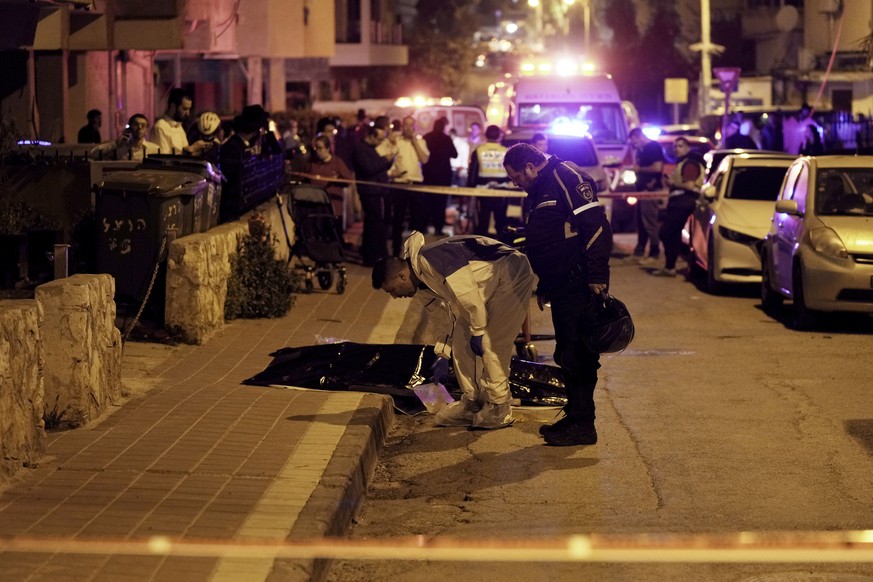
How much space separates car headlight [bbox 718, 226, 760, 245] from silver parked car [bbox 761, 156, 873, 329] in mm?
1345

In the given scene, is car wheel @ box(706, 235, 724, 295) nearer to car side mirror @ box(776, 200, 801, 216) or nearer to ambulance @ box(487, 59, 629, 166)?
car side mirror @ box(776, 200, 801, 216)

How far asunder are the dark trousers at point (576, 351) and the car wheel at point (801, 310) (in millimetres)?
5836

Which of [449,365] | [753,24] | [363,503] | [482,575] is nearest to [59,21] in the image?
[449,365]

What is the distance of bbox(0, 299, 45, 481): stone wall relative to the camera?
709cm

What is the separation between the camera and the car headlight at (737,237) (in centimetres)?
1773

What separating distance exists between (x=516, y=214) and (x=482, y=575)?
1540 cm

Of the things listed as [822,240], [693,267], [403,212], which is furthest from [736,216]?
[403,212]

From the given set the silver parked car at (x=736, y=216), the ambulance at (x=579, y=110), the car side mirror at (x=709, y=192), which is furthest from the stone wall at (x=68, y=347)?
the ambulance at (x=579, y=110)

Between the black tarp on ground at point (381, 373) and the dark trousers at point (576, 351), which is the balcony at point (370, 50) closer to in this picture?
the black tarp on ground at point (381, 373)

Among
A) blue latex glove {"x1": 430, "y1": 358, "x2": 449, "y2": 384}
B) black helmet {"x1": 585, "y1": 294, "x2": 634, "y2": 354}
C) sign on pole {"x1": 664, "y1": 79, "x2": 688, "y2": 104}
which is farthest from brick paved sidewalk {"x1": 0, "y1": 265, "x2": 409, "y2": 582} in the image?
sign on pole {"x1": 664, "y1": 79, "x2": 688, "y2": 104}

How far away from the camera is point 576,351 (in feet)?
30.2

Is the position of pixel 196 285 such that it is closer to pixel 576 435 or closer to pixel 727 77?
pixel 576 435

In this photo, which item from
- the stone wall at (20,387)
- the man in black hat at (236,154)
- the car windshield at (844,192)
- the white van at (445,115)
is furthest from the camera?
the white van at (445,115)

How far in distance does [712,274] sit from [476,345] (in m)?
9.52
